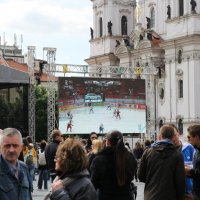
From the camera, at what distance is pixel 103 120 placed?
45844mm

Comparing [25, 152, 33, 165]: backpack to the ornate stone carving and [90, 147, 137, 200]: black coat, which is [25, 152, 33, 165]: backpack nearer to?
[90, 147, 137, 200]: black coat

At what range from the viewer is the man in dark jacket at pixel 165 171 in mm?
7473

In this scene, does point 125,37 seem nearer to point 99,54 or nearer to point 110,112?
point 99,54

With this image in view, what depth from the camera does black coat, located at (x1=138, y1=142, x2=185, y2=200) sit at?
747 centimetres

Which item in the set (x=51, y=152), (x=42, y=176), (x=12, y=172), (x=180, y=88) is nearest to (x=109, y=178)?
(x=12, y=172)

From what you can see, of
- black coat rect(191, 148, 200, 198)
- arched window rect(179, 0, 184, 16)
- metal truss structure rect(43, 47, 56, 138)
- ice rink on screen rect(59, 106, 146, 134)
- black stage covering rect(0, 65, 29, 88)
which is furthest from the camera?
arched window rect(179, 0, 184, 16)

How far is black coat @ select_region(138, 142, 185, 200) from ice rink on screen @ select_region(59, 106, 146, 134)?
1447 inches

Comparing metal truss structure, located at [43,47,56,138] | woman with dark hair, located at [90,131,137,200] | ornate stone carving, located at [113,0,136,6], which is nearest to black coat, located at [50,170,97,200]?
woman with dark hair, located at [90,131,137,200]

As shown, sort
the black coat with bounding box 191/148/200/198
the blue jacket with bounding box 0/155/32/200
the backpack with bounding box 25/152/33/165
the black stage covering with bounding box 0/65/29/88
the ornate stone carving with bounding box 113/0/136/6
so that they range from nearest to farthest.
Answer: the blue jacket with bounding box 0/155/32/200
the black coat with bounding box 191/148/200/198
the backpack with bounding box 25/152/33/165
the black stage covering with bounding box 0/65/29/88
the ornate stone carving with bounding box 113/0/136/6

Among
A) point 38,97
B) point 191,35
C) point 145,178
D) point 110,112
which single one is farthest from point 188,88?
point 145,178

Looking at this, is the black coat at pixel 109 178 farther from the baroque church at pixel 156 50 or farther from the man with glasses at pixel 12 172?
the baroque church at pixel 156 50

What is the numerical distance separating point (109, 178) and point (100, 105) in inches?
1527

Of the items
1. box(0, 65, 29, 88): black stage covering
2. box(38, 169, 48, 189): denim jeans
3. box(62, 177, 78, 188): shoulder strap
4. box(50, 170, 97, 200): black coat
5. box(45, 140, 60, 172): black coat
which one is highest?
box(0, 65, 29, 88): black stage covering

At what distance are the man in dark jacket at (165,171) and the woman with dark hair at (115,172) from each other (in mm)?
A: 220
